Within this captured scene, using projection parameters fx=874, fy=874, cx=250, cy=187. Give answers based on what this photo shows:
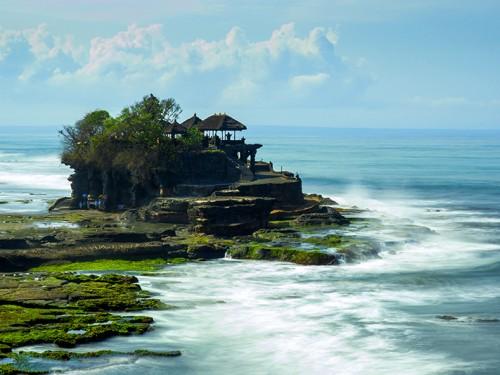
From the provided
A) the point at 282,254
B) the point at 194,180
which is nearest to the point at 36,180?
the point at 194,180

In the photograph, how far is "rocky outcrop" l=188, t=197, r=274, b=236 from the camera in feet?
232

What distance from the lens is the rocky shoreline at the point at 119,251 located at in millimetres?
43781

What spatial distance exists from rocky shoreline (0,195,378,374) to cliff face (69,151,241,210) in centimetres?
277

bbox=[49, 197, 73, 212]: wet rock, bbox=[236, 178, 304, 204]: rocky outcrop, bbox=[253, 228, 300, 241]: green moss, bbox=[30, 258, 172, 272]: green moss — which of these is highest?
bbox=[236, 178, 304, 204]: rocky outcrop

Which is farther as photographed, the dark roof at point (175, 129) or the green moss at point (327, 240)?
the dark roof at point (175, 129)

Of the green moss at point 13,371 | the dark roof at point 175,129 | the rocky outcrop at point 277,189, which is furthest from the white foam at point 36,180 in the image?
the green moss at point 13,371

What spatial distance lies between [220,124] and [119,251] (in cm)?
3320

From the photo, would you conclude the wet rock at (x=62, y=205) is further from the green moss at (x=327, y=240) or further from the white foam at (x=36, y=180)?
the green moss at (x=327, y=240)

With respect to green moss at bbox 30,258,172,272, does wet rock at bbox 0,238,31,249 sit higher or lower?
higher

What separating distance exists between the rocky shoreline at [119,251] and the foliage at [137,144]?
5.41 meters

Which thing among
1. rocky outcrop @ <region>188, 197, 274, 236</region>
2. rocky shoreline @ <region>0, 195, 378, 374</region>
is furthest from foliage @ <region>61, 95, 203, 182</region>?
rocky outcrop @ <region>188, 197, 274, 236</region>

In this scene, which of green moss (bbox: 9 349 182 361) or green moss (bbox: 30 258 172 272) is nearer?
green moss (bbox: 9 349 182 361)

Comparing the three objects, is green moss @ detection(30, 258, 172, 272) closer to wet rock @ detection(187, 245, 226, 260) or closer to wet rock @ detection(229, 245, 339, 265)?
wet rock @ detection(187, 245, 226, 260)

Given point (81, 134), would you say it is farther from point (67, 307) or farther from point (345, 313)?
point (345, 313)
